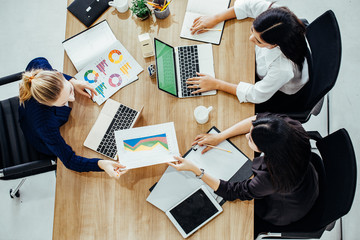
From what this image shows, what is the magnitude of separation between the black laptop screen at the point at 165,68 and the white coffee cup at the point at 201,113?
0.55 ft

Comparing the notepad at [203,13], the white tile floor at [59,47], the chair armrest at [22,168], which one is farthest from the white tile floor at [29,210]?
the notepad at [203,13]

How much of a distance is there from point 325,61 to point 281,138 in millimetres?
567

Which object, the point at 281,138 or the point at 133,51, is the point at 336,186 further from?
the point at 133,51

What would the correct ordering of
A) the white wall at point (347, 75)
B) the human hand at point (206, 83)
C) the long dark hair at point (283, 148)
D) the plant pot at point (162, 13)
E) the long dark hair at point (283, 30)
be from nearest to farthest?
1. the long dark hair at point (283, 148)
2. the long dark hair at point (283, 30)
3. the human hand at point (206, 83)
4. the plant pot at point (162, 13)
5. the white wall at point (347, 75)

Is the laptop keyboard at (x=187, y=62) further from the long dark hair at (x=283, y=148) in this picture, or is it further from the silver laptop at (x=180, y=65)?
the long dark hair at (x=283, y=148)

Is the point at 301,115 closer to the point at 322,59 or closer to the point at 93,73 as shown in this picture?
the point at 322,59

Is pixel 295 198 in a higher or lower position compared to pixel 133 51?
lower

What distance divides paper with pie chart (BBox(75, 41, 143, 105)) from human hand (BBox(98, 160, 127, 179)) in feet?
1.16

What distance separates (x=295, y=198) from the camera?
141 cm

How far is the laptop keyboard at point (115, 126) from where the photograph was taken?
158 centimetres

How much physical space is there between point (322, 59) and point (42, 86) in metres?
1.40

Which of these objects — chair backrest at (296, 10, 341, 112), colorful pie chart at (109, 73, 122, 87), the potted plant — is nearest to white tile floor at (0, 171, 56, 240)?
colorful pie chart at (109, 73, 122, 87)

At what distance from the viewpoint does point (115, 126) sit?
5.26 feet

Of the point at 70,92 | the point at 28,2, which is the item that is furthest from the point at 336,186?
the point at 28,2
